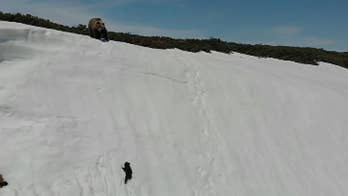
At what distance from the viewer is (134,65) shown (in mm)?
15867

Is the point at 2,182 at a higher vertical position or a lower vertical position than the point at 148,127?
lower

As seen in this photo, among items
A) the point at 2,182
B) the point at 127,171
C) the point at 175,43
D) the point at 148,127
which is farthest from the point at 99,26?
the point at 175,43

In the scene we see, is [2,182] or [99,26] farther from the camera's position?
[99,26]

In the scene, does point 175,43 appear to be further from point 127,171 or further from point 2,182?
point 2,182

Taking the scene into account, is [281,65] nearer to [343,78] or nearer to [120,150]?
[343,78]

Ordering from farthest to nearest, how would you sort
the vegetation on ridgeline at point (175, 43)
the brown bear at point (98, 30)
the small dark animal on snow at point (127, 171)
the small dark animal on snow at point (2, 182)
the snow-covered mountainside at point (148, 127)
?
the vegetation on ridgeline at point (175, 43) < the brown bear at point (98, 30) < the small dark animal on snow at point (127, 171) < the snow-covered mountainside at point (148, 127) < the small dark animal on snow at point (2, 182)

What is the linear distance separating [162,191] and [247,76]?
8.62m

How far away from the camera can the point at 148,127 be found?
13758 mm

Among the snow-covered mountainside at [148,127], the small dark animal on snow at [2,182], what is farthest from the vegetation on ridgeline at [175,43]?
the small dark animal on snow at [2,182]

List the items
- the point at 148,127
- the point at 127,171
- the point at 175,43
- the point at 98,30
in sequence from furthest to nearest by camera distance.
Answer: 1. the point at 175,43
2. the point at 98,30
3. the point at 148,127
4. the point at 127,171

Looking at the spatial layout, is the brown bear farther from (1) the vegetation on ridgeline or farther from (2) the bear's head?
(1) the vegetation on ridgeline

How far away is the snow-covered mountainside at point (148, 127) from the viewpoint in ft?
36.8

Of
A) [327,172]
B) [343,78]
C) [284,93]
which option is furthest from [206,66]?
[343,78]

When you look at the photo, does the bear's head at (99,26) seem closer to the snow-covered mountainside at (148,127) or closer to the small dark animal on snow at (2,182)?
the snow-covered mountainside at (148,127)
